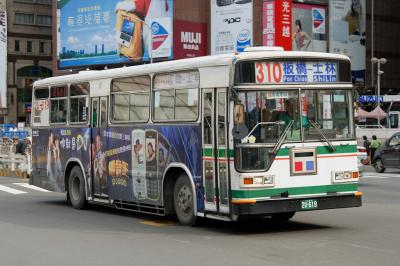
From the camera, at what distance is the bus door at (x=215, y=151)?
12508mm

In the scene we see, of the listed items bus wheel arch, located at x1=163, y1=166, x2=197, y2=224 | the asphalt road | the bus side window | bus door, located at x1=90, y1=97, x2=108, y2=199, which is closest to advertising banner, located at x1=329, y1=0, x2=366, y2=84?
the bus side window

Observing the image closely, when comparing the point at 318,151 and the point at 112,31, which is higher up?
the point at 112,31

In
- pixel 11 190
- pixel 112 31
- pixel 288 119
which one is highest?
pixel 112 31

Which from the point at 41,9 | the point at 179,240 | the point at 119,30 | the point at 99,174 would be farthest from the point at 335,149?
the point at 41,9

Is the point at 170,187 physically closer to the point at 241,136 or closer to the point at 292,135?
the point at 241,136

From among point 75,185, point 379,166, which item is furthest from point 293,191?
point 379,166

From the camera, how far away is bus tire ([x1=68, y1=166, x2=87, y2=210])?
17.6 meters

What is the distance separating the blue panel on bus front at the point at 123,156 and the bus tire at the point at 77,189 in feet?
1.09

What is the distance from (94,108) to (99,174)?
1511mm

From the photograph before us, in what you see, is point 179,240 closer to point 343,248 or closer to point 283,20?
point 343,248

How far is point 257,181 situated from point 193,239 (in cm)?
142

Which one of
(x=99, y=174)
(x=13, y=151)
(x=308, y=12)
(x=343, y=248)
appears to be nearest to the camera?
(x=343, y=248)

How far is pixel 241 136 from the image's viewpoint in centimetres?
1212

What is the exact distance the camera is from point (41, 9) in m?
117
